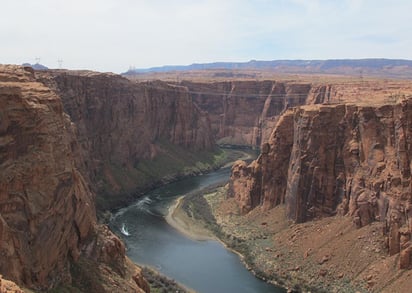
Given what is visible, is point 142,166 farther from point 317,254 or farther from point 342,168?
point 317,254

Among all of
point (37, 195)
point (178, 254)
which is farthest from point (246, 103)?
point (37, 195)

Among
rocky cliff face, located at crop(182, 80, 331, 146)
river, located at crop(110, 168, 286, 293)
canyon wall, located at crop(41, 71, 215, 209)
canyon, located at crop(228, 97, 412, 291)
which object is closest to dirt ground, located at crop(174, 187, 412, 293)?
canyon, located at crop(228, 97, 412, 291)

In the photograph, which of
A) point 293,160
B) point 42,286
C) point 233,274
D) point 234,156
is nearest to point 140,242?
point 233,274

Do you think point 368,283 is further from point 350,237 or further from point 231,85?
point 231,85

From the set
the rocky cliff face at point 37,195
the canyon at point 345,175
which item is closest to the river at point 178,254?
the canyon at point 345,175

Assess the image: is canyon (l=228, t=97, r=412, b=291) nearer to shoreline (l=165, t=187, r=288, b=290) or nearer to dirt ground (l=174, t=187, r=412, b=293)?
dirt ground (l=174, t=187, r=412, b=293)

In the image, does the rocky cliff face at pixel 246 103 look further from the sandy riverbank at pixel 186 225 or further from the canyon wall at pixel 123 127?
the sandy riverbank at pixel 186 225
